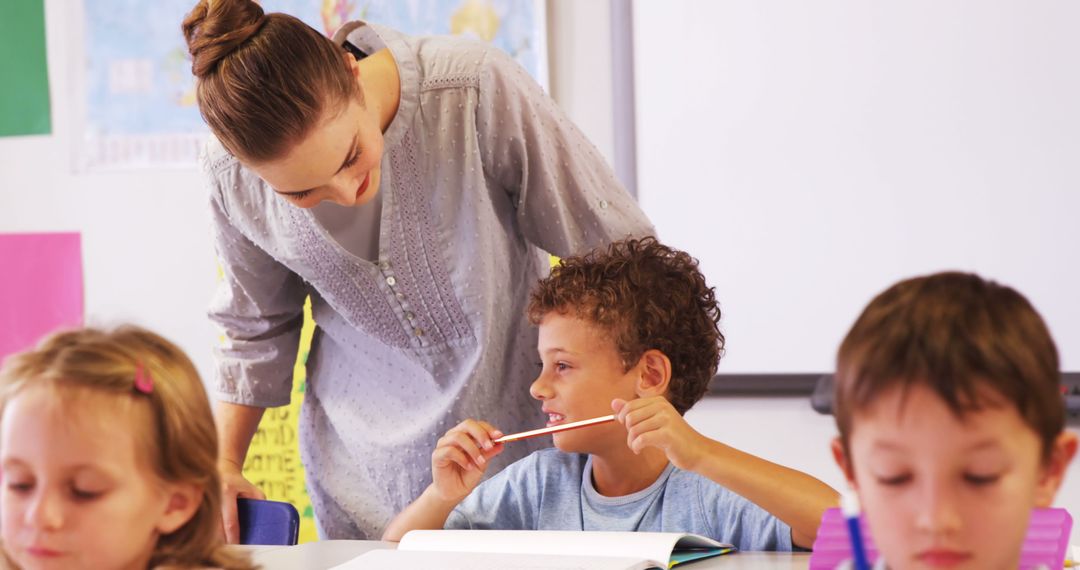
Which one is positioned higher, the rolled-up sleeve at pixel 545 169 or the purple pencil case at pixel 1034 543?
the rolled-up sleeve at pixel 545 169

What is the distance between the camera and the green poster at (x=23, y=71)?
2648mm

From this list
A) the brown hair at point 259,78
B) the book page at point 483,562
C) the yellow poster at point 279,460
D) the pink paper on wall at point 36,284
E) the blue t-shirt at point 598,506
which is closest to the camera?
the book page at point 483,562

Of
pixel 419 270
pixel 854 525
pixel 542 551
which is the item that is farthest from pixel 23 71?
pixel 854 525

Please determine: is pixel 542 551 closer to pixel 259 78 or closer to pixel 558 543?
pixel 558 543

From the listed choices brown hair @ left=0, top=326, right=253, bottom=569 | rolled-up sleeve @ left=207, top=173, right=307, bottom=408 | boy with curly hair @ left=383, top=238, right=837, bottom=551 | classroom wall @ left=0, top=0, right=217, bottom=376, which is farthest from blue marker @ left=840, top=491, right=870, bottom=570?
classroom wall @ left=0, top=0, right=217, bottom=376

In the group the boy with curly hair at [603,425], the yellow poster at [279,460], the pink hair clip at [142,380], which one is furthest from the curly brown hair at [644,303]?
the yellow poster at [279,460]

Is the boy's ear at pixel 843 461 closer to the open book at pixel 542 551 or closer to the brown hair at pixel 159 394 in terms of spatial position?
the open book at pixel 542 551

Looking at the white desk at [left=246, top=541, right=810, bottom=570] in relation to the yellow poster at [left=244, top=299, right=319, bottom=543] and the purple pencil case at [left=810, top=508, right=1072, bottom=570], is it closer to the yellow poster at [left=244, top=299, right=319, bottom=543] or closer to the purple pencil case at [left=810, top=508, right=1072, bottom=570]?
the purple pencil case at [left=810, top=508, right=1072, bottom=570]

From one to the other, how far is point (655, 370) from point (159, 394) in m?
0.70

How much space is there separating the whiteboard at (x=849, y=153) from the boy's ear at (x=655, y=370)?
0.75 m

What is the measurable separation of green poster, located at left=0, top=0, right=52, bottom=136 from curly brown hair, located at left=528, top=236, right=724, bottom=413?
65.2 inches

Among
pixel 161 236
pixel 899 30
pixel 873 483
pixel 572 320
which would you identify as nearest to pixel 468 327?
pixel 572 320

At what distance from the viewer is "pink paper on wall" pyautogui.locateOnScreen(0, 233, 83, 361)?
267cm

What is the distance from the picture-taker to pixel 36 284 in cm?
271
